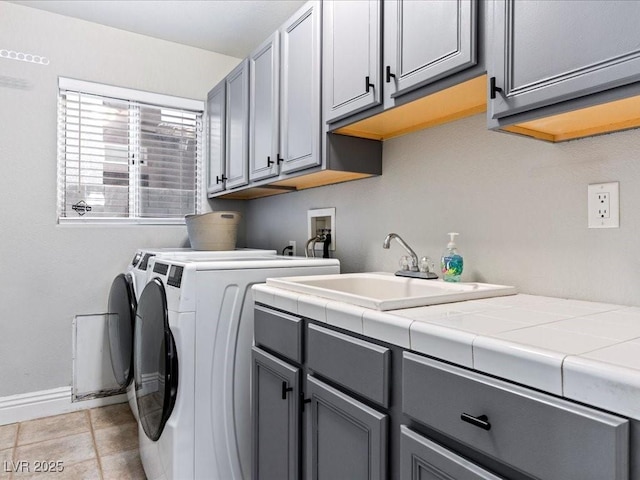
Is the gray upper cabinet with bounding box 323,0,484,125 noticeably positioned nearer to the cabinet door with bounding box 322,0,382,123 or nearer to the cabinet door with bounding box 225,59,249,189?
the cabinet door with bounding box 322,0,382,123

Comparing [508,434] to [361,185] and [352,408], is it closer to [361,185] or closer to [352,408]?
[352,408]

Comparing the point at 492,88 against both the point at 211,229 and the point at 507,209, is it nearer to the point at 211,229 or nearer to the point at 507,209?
the point at 507,209

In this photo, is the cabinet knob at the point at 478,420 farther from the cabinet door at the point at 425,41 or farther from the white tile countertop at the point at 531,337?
the cabinet door at the point at 425,41

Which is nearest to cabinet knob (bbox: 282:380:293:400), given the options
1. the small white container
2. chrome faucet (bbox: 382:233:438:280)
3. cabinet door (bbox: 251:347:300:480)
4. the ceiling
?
cabinet door (bbox: 251:347:300:480)

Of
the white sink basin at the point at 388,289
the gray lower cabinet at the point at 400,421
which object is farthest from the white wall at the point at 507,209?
the gray lower cabinet at the point at 400,421

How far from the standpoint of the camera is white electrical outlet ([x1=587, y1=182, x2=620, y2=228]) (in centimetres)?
119

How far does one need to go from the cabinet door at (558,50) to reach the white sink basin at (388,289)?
0.54m

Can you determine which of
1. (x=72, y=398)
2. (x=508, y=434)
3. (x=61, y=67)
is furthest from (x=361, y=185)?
(x=72, y=398)

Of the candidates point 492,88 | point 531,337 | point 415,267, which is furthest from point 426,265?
point 531,337

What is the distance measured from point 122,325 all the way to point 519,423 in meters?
2.24

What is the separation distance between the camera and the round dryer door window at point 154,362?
63.8 inches

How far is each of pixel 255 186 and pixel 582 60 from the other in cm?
187

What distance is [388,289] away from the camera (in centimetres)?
177

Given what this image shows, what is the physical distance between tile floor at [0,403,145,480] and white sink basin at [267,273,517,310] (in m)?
1.33
